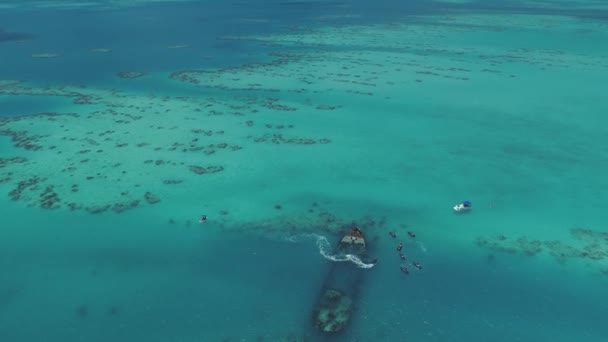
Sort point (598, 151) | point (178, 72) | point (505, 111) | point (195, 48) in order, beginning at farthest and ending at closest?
point (195, 48) < point (178, 72) < point (505, 111) < point (598, 151)

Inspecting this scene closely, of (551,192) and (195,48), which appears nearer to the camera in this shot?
(551,192)

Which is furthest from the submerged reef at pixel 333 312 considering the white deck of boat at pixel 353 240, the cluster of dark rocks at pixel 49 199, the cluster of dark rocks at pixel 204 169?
the cluster of dark rocks at pixel 49 199

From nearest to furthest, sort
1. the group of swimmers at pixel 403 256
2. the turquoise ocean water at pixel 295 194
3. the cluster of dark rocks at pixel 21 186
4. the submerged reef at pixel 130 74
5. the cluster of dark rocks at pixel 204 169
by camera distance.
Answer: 1. the turquoise ocean water at pixel 295 194
2. the group of swimmers at pixel 403 256
3. the cluster of dark rocks at pixel 21 186
4. the cluster of dark rocks at pixel 204 169
5. the submerged reef at pixel 130 74

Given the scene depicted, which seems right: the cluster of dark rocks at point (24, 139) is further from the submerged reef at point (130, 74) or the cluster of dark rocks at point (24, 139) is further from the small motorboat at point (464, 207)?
the small motorboat at point (464, 207)

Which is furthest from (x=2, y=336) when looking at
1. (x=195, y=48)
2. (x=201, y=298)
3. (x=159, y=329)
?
(x=195, y=48)

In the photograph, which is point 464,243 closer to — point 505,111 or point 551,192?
point 551,192

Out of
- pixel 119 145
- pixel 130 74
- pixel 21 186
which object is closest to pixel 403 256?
pixel 119 145
